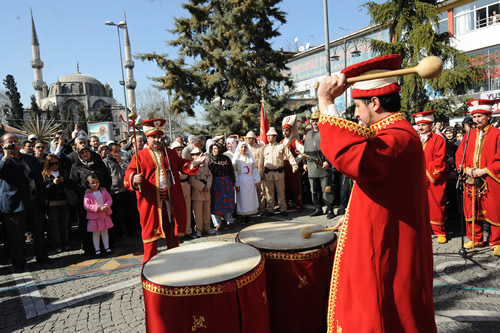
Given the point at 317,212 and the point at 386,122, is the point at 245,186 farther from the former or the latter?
the point at 386,122

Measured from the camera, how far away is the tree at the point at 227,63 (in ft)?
56.1

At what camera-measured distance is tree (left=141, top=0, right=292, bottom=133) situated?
1711 cm

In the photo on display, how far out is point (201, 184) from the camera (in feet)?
24.0

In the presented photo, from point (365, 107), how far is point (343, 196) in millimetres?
6608

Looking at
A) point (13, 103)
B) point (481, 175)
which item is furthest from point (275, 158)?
point (13, 103)

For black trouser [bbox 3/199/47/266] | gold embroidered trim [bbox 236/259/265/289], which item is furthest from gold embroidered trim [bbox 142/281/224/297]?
black trouser [bbox 3/199/47/266]

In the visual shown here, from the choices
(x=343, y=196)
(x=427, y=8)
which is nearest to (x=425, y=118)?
(x=343, y=196)

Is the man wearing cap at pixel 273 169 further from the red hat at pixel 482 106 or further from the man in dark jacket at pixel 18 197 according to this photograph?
the man in dark jacket at pixel 18 197

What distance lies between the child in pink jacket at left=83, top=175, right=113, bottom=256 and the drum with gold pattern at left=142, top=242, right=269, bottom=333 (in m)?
4.30

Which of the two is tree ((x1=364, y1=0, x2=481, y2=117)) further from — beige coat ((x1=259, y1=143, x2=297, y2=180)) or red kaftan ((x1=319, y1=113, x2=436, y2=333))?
red kaftan ((x1=319, y1=113, x2=436, y2=333))

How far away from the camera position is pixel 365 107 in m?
1.99

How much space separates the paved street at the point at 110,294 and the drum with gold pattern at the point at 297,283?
1361 mm

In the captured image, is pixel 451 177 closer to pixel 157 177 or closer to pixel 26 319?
pixel 157 177

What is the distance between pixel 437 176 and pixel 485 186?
722 millimetres
